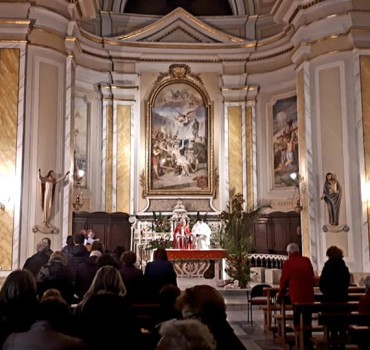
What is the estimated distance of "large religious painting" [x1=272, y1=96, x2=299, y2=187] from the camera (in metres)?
16.7

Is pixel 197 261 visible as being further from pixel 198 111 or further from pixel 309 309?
pixel 309 309

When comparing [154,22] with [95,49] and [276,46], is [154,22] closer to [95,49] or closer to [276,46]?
[95,49]

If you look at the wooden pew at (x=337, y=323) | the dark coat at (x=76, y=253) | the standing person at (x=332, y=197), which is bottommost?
the wooden pew at (x=337, y=323)

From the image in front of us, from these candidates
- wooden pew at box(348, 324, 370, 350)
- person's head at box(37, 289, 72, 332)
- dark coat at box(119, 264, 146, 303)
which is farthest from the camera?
dark coat at box(119, 264, 146, 303)

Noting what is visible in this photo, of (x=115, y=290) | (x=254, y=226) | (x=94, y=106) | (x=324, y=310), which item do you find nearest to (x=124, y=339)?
(x=115, y=290)

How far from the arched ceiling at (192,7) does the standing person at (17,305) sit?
1568 cm

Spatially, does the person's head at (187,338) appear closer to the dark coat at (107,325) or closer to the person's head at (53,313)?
the person's head at (53,313)

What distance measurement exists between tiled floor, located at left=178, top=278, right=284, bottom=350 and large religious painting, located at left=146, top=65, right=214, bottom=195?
4144 millimetres

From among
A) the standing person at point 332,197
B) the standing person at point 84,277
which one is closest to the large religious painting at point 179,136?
the standing person at point 332,197

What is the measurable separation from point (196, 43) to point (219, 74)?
125cm

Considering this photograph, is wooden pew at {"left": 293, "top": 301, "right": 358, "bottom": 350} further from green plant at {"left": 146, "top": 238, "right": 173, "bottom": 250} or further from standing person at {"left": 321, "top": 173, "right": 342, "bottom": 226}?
green plant at {"left": 146, "top": 238, "right": 173, "bottom": 250}

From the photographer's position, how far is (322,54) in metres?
13.7

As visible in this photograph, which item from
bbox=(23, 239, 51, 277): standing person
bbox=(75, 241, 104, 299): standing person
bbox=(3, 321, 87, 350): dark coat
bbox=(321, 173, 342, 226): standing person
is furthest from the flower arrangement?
bbox=(3, 321, 87, 350): dark coat

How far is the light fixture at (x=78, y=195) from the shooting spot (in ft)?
52.0
